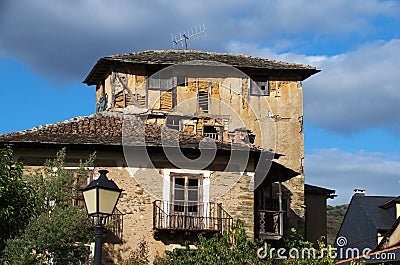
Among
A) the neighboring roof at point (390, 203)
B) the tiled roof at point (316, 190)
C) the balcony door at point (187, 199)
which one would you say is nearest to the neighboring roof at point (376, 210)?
the neighboring roof at point (390, 203)

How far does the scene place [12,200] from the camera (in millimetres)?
16375

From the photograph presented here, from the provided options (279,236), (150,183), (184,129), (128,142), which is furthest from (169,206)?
(184,129)

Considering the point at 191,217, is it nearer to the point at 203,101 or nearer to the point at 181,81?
the point at 203,101

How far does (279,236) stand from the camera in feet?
73.5

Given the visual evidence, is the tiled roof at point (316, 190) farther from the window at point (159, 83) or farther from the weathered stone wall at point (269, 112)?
the window at point (159, 83)

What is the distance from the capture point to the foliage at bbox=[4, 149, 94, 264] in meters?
16.3

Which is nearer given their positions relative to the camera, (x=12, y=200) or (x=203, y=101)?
(x=12, y=200)

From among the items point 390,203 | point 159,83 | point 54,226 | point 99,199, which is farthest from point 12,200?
point 390,203

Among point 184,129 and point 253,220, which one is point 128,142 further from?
point 184,129

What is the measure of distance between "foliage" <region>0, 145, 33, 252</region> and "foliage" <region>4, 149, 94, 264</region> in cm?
22

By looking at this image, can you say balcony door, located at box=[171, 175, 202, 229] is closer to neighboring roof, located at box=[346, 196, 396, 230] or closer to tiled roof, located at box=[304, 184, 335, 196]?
neighboring roof, located at box=[346, 196, 396, 230]

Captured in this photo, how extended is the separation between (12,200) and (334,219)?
62856 mm

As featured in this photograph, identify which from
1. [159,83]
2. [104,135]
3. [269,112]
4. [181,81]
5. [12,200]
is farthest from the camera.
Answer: [269,112]

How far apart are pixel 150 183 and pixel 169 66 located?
32.8 feet
